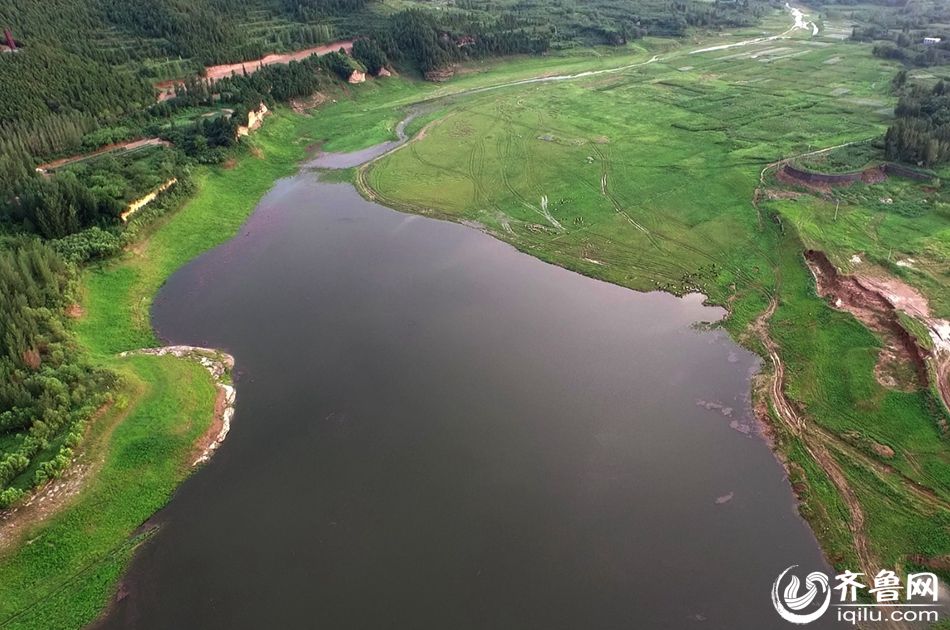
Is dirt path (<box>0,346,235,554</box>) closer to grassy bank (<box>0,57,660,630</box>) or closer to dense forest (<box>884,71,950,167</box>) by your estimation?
grassy bank (<box>0,57,660,630</box>)

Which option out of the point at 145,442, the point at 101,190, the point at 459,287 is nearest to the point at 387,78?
the point at 101,190

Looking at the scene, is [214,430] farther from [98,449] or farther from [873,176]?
[873,176]

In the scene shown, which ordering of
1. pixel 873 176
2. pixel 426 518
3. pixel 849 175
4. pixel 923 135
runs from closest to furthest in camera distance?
1. pixel 426 518
2. pixel 849 175
3. pixel 873 176
4. pixel 923 135

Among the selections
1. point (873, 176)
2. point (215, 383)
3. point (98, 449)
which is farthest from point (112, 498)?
point (873, 176)

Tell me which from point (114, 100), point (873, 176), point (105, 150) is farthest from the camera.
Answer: point (114, 100)

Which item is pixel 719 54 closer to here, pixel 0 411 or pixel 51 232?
pixel 51 232

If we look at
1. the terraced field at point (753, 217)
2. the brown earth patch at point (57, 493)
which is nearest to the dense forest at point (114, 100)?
the brown earth patch at point (57, 493)

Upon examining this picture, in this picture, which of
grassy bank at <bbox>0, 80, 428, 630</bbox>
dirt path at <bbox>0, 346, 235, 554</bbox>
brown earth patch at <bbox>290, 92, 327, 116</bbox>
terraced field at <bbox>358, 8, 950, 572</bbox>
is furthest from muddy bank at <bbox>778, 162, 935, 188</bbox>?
brown earth patch at <bbox>290, 92, 327, 116</bbox>
